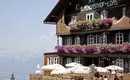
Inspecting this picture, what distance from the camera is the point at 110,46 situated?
4406 centimetres

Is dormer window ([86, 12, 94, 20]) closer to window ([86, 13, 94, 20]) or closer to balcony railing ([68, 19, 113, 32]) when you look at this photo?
window ([86, 13, 94, 20])

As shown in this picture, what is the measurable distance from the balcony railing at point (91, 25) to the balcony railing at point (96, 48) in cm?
223

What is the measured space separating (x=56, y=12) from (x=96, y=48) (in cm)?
1151

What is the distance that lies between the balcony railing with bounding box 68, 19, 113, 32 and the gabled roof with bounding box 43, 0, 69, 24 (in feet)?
11.5

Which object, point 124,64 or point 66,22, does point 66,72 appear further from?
point 66,22

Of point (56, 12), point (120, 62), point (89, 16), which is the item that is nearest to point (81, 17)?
point (89, 16)

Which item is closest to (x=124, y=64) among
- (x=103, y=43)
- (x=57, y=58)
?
(x=103, y=43)

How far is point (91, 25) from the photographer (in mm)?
47938

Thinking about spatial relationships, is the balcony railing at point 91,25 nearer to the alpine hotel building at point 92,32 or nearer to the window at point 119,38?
the alpine hotel building at point 92,32

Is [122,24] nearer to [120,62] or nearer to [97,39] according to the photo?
[120,62]

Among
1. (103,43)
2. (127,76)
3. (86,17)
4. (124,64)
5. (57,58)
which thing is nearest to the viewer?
(127,76)

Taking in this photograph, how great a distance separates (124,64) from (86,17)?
33.3 feet

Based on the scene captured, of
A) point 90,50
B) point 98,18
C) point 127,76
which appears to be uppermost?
point 98,18

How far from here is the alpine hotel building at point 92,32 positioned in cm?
4391
